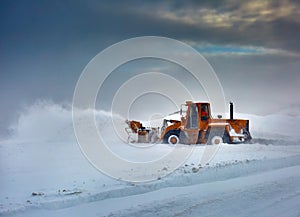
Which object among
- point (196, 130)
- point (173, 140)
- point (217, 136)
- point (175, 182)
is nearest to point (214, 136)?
point (217, 136)

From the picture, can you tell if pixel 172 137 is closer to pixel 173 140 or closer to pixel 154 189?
pixel 173 140

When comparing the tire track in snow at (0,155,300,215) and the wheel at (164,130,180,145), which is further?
Result: the wheel at (164,130,180,145)

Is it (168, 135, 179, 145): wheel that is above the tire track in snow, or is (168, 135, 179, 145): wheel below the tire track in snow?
above

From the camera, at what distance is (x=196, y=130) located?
20.9 meters

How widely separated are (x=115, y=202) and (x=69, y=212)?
1086 millimetres

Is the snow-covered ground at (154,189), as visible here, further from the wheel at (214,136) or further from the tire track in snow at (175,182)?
the wheel at (214,136)

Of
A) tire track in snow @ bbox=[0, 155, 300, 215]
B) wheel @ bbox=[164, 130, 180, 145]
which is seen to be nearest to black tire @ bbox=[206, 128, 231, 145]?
wheel @ bbox=[164, 130, 180, 145]

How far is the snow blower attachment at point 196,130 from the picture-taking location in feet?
68.5

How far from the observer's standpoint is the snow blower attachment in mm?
20891

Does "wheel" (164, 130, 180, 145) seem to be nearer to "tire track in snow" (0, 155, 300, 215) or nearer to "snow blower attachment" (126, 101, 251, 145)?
"snow blower attachment" (126, 101, 251, 145)

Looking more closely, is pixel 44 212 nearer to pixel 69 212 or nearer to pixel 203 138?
pixel 69 212

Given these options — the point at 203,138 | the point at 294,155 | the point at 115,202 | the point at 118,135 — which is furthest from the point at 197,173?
the point at 118,135

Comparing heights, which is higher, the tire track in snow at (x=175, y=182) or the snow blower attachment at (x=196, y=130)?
the snow blower attachment at (x=196, y=130)

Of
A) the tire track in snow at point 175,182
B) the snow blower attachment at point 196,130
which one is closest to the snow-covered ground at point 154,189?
the tire track in snow at point 175,182
